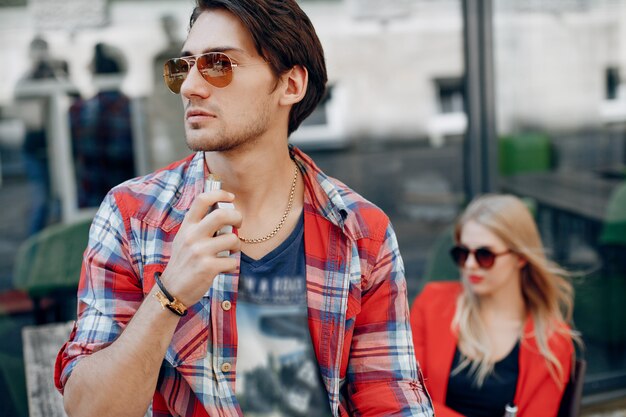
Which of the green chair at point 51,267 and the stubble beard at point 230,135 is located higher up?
the stubble beard at point 230,135

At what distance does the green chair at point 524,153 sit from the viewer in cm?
401

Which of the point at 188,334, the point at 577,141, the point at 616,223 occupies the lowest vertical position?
the point at 616,223

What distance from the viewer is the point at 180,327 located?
5.02ft

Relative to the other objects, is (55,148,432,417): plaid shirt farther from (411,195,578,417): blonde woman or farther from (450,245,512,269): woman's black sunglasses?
(450,245,512,269): woman's black sunglasses

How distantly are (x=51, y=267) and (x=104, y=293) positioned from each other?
2.11m

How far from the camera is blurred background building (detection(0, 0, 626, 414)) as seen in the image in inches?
139

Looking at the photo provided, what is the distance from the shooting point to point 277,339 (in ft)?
5.86

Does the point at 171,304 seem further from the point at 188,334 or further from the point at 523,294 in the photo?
the point at 523,294

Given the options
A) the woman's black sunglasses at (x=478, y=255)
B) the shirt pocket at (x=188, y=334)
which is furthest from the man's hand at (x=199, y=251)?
the woman's black sunglasses at (x=478, y=255)

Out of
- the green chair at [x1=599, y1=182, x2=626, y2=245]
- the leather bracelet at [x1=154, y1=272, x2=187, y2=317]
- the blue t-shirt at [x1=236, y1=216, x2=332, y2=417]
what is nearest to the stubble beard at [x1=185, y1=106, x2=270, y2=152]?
the blue t-shirt at [x1=236, y1=216, x2=332, y2=417]

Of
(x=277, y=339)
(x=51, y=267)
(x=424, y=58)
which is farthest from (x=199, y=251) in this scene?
(x=424, y=58)

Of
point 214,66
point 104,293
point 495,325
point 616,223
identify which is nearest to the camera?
point 104,293

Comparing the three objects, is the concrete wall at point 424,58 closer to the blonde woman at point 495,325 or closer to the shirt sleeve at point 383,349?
the blonde woman at point 495,325

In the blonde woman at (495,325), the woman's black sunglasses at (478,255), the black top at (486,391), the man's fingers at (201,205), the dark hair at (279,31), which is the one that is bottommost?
the black top at (486,391)
